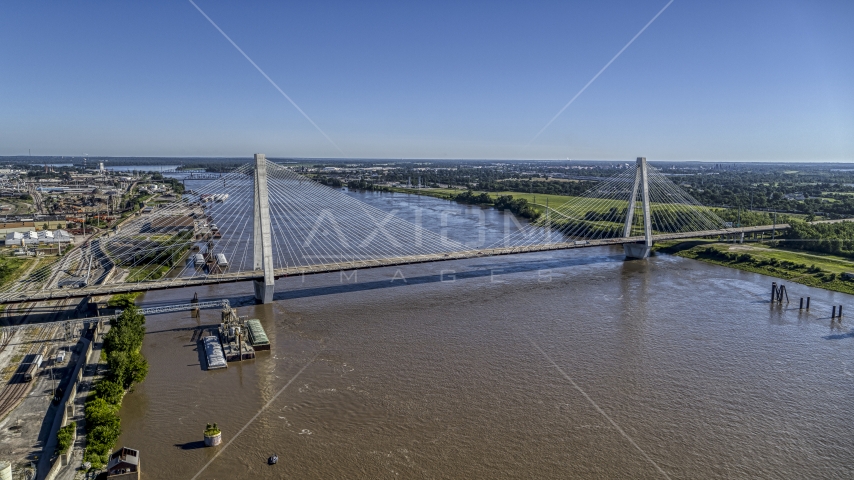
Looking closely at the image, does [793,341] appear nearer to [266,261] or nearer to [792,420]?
[792,420]

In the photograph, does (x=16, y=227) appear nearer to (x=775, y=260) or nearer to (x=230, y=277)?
(x=230, y=277)

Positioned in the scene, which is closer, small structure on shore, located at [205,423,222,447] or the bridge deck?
small structure on shore, located at [205,423,222,447]

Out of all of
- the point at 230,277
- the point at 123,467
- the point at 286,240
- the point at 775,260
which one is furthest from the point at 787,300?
the point at 286,240

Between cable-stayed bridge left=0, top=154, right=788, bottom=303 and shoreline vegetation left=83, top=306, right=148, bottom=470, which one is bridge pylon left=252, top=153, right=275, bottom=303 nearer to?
cable-stayed bridge left=0, top=154, right=788, bottom=303

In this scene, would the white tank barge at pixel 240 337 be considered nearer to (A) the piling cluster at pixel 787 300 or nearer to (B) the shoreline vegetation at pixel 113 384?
(B) the shoreline vegetation at pixel 113 384

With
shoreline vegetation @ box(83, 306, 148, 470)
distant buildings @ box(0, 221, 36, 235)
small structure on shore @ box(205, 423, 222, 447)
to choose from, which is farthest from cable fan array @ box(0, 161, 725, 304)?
small structure on shore @ box(205, 423, 222, 447)

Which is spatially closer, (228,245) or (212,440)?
(212,440)

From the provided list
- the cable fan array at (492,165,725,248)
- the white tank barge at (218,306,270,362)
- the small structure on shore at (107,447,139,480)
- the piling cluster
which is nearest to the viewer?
the small structure on shore at (107,447,139,480)

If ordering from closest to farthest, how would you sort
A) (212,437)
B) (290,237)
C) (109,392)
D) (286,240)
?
(212,437) → (109,392) → (286,240) → (290,237)
